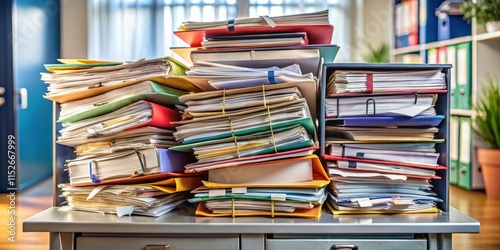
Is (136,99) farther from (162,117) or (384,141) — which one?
(384,141)

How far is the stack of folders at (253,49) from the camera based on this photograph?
1.01m

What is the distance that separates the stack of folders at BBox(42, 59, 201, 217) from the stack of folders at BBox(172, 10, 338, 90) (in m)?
0.08

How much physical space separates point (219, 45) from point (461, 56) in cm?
330

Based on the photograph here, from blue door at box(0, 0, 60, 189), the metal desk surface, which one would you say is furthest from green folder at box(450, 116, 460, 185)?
the metal desk surface

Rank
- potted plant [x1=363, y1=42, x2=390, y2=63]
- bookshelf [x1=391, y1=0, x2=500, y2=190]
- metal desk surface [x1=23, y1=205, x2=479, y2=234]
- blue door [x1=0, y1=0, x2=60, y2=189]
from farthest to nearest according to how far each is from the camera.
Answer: potted plant [x1=363, y1=42, x2=390, y2=63] < blue door [x1=0, y1=0, x2=60, y2=189] < bookshelf [x1=391, y1=0, x2=500, y2=190] < metal desk surface [x1=23, y1=205, x2=479, y2=234]

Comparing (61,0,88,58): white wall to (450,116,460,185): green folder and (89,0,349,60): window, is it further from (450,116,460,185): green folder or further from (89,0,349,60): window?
(450,116,460,185): green folder

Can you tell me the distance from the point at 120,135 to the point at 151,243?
0.22 meters

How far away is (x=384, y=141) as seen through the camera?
40.8 inches

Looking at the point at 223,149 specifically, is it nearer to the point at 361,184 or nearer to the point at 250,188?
the point at 250,188

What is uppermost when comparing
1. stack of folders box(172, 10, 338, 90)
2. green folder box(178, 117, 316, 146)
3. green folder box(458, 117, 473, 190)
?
stack of folders box(172, 10, 338, 90)

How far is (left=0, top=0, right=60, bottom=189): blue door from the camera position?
4137mm

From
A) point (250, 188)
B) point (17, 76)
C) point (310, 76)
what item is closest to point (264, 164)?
point (250, 188)

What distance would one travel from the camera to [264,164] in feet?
3.31

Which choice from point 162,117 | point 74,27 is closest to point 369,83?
point 162,117
